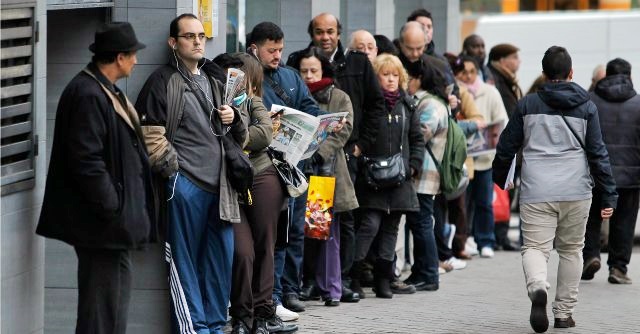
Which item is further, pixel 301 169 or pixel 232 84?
pixel 301 169

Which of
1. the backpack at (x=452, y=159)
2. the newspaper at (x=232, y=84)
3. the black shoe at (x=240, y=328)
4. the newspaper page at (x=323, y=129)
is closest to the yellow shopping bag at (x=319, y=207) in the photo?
the newspaper page at (x=323, y=129)

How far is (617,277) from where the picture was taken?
501 inches

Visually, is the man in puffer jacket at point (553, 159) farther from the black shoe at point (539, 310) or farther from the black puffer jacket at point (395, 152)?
the black puffer jacket at point (395, 152)

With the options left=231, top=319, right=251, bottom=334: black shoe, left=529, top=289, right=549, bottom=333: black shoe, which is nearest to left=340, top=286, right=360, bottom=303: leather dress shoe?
left=529, top=289, right=549, bottom=333: black shoe

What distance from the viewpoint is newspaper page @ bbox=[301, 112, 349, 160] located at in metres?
9.67

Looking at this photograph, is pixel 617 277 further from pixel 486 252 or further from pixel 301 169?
pixel 301 169

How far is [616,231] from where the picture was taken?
500 inches

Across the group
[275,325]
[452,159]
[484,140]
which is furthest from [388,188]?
[484,140]

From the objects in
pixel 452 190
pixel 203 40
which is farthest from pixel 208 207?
pixel 452 190

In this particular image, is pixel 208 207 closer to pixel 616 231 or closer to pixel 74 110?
pixel 74 110

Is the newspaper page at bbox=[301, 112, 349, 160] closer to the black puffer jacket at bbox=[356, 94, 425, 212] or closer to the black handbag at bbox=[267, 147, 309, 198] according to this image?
the black handbag at bbox=[267, 147, 309, 198]

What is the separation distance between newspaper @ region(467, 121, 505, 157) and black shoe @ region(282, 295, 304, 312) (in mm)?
3636

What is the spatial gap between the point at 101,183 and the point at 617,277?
676 cm

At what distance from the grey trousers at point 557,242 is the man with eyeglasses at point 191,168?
7.34 ft
